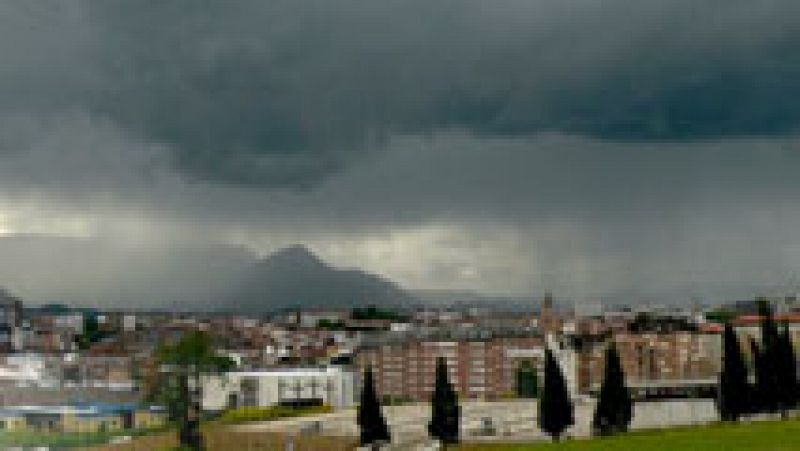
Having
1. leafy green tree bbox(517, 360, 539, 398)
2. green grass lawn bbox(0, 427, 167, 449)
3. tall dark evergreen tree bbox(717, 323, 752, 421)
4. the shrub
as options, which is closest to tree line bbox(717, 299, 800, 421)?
tall dark evergreen tree bbox(717, 323, 752, 421)

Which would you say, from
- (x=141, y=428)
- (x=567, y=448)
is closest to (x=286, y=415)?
(x=141, y=428)

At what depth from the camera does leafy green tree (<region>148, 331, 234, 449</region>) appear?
14038cm

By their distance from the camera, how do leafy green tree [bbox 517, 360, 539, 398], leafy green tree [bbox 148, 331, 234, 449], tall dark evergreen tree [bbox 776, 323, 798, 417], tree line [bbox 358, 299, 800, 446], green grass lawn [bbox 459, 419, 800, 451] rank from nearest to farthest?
green grass lawn [bbox 459, 419, 800, 451] < tree line [bbox 358, 299, 800, 446] < tall dark evergreen tree [bbox 776, 323, 798, 417] < leafy green tree [bbox 148, 331, 234, 449] < leafy green tree [bbox 517, 360, 539, 398]

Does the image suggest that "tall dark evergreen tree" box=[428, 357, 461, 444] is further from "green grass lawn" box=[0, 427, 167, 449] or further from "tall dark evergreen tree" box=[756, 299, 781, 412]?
"green grass lawn" box=[0, 427, 167, 449]

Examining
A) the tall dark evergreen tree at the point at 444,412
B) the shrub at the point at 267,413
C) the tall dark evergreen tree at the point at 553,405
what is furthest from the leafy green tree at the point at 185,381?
the tall dark evergreen tree at the point at 553,405

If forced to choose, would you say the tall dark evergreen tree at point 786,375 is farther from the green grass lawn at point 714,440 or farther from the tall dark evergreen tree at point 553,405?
the tall dark evergreen tree at point 553,405

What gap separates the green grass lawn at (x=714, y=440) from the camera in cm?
6775

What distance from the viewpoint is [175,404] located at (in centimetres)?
14038

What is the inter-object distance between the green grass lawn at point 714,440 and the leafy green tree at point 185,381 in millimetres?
58336

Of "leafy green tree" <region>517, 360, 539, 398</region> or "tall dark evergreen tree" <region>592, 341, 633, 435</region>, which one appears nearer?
"tall dark evergreen tree" <region>592, 341, 633, 435</region>

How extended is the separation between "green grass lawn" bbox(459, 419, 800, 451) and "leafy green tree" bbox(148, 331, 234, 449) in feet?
191

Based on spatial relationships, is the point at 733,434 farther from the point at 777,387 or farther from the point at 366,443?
the point at 366,443

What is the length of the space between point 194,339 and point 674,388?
56993 mm

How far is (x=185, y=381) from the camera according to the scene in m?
142
